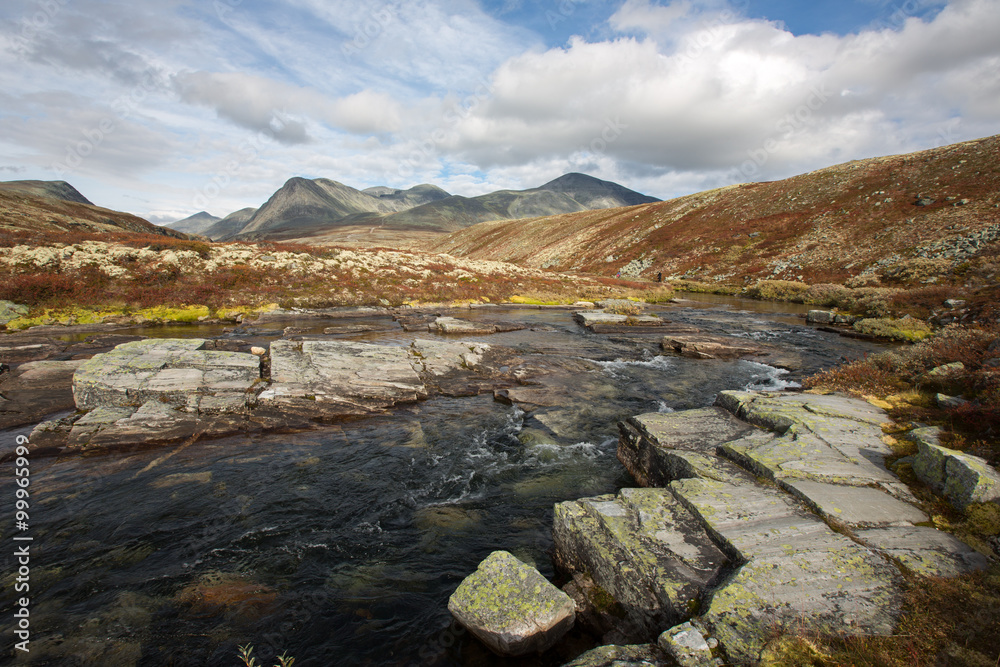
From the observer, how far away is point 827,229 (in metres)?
61.2

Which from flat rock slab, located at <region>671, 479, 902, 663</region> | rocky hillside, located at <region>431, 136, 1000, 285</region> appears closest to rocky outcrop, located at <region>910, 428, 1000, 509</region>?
flat rock slab, located at <region>671, 479, 902, 663</region>

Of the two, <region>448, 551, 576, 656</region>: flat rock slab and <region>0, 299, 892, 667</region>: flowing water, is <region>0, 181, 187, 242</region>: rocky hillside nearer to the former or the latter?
<region>0, 299, 892, 667</region>: flowing water

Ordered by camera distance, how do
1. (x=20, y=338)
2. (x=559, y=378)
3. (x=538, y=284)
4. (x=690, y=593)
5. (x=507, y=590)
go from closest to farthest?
(x=690, y=593) → (x=507, y=590) → (x=559, y=378) → (x=20, y=338) → (x=538, y=284)

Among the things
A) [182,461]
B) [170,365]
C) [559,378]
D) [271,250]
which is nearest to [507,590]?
[182,461]

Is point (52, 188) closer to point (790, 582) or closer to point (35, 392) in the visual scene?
point (35, 392)

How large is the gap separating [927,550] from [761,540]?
2034mm

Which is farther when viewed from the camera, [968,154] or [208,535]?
[968,154]

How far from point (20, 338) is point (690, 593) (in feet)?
100

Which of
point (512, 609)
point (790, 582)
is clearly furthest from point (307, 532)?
point (790, 582)

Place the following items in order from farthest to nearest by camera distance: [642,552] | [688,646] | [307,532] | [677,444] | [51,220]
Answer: [51,220]
[677,444]
[307,532]
[642,552]
[688,646]

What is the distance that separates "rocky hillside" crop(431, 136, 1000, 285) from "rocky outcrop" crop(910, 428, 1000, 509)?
45.7 metres

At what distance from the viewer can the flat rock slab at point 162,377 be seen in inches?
460

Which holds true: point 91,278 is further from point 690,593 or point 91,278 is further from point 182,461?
point 690,593

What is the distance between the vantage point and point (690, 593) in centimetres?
517
